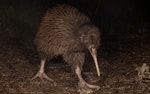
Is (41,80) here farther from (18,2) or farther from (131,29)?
(18,2)

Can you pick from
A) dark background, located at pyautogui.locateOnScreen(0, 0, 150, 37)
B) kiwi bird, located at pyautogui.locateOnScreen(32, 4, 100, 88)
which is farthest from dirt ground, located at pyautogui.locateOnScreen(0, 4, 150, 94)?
dark background, located at pyautogui.locateOnScreen(0, 0, 150, 37)

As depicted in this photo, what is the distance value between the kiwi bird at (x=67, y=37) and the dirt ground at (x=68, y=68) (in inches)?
8.9

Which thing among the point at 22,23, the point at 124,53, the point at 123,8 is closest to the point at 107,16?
the point at 123,8

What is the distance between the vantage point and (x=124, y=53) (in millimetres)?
7668

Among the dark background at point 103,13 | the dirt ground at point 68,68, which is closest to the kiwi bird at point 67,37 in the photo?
the dirt ground at point 68,68

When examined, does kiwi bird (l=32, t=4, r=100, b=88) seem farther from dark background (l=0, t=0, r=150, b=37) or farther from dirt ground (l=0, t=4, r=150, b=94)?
dark background (l=0, t=0, r=150, b=37)

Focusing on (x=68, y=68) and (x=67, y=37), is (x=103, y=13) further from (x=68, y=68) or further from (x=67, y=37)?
(x=67, y=37)

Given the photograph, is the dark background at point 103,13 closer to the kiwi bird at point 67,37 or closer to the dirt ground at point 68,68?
the dirt ground at point 68,68

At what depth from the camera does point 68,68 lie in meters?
6.94

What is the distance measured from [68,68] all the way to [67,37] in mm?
989

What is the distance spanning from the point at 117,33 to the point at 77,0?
158 cm

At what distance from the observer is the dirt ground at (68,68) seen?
596 cm

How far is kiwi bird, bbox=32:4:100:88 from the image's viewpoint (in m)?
5.83

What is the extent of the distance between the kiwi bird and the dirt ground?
0.23 m
